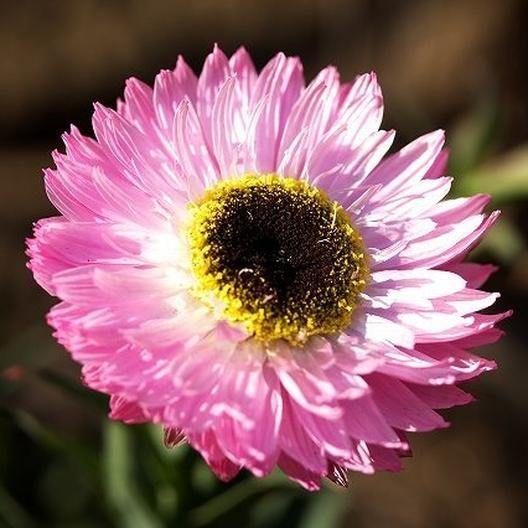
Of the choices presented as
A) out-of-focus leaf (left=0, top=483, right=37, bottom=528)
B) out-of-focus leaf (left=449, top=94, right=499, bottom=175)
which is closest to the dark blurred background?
out-of-focus leaf (left=449, top=94, right=499, bottom=175)

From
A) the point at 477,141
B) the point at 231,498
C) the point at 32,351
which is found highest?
the point at 32,351

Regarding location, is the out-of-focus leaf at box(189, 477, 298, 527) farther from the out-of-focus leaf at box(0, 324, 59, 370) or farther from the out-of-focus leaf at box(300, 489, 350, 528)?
the out-of-focus leaf at box(0, 324, 59, 370)

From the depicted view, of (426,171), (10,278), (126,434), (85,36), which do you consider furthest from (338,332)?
(85,36)

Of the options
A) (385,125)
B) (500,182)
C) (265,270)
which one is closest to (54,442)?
(265,270)

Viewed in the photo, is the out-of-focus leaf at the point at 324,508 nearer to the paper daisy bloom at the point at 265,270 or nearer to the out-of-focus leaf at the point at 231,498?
the out-of-focus leaf at the point at 231,498

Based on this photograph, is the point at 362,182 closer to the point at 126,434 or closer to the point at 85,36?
the point at 126,434

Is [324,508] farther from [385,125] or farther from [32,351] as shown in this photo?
[385,125]

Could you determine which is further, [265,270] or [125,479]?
[125,479]

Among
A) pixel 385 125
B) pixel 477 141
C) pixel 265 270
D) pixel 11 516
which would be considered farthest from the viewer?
pixel 385 125
